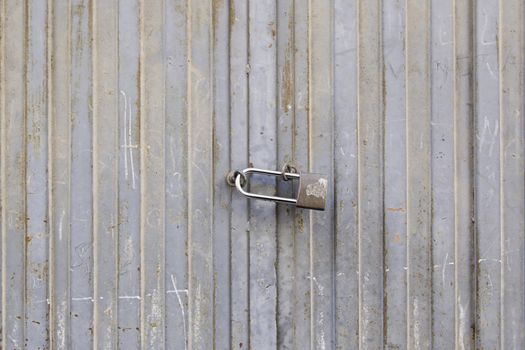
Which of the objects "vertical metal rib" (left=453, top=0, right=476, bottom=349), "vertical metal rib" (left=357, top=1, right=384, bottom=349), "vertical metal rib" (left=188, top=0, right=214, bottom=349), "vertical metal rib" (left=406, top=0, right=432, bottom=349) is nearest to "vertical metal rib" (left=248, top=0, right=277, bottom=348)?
"vertical metal rib" (left=188, top=0, right=214, bottom=349)

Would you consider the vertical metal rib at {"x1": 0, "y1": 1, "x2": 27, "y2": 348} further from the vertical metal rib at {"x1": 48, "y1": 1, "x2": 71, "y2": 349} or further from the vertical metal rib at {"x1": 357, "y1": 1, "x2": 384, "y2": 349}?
the vertical metal rib at {"x1": 357, "y1": 1, "x2": 384, "y2": 349}

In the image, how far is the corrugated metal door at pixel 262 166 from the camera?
4.84 ft

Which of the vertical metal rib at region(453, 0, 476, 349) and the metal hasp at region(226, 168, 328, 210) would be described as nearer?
the metal hasp at region(226, 168, 328, 210)

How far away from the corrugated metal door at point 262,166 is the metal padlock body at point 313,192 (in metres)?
0.08

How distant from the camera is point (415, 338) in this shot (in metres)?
1.56

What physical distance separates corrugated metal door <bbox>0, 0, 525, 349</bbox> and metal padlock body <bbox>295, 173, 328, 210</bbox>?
0.27 feet

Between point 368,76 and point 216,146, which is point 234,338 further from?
point 368,76

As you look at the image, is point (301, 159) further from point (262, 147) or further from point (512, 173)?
point (512, 173)

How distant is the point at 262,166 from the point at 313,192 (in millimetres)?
152

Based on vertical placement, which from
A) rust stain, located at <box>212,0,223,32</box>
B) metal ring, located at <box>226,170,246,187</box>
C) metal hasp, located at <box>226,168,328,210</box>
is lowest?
metal hasp, located at <box>226,168,328,210</box>

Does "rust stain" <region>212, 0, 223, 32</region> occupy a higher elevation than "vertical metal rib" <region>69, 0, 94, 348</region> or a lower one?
higher

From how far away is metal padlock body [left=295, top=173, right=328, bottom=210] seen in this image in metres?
1.46

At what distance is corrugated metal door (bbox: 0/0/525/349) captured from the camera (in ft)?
4.84

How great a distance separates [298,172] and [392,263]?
34 centimetres
